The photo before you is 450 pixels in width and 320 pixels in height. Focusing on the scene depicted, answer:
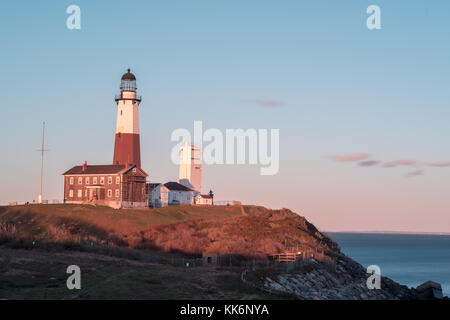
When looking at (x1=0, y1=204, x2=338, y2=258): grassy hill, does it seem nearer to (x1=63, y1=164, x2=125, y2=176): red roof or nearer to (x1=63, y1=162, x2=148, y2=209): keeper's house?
(x1=63, y1=162, x2=148, y2=209): keeper's house

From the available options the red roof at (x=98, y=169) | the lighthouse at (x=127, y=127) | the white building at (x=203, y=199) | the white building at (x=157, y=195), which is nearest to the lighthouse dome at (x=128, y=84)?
the lighthouse at (x=127, y=127)

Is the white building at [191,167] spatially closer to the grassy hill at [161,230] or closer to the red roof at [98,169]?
the grassy hill at [161,230]

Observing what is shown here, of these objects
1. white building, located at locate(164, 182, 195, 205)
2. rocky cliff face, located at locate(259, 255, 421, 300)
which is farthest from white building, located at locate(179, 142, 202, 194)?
rocky cliff face, located at locate(259, 255, 421, 300)

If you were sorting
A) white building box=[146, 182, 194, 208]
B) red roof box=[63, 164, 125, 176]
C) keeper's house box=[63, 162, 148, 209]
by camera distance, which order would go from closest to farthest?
keeper's house box=[63, 162, 148, 209] < red roof box=[63, 164, 125, 176] < white building box=[146, 182, 194, 208]

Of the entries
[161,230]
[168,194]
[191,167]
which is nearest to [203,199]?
[191,167]

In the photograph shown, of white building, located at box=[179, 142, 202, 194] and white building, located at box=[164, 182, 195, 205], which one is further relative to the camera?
white building, located at box=[179, 142, 202, 194]

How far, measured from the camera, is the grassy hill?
155 ft

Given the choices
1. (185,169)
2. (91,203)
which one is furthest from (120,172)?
(185,169)

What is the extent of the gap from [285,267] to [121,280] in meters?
13.1

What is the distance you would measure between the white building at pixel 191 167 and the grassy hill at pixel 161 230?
1268 centimetres

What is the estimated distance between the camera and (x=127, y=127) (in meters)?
85.4

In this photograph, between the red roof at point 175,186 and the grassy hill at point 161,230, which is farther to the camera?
the red roof at point 175,186

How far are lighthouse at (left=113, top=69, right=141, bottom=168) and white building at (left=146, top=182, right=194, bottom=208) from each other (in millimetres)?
7480

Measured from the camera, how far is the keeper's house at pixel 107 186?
81.8 meters
